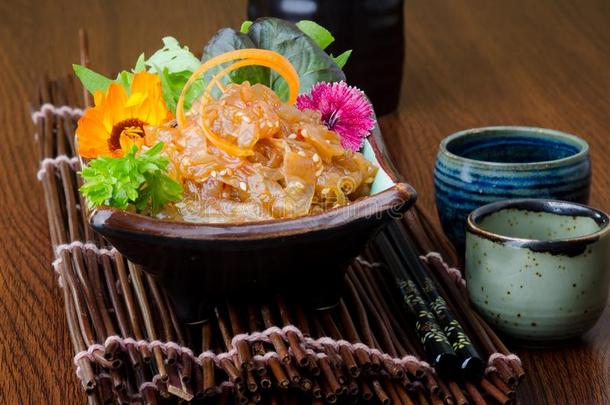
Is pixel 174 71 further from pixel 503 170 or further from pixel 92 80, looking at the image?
pixel 503 170

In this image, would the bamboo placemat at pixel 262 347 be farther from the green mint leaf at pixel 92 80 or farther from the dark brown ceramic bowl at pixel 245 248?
the green mint leaf at pixel 92 80

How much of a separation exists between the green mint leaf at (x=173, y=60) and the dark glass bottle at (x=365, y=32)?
0.50 m

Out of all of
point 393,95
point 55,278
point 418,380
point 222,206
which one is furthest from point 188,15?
point 418,380

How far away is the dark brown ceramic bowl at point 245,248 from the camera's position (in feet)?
3.68

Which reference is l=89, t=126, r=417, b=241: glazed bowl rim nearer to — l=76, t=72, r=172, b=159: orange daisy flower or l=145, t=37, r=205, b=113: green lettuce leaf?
l=76, t=72, r=172, b=159: orange daisy flower

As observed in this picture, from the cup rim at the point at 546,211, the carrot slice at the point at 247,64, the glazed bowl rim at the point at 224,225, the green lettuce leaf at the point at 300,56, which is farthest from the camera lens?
the green lettuce leaf at the point at 300,56

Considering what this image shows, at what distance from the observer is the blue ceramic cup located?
1.46 metres

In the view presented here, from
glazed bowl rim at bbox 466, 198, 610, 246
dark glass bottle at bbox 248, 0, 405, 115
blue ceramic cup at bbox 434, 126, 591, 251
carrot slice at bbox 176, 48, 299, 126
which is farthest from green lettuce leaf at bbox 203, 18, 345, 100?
dark glass bottle at bbox 248, 0, 405, 115

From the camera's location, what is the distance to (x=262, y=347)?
3.89 feet

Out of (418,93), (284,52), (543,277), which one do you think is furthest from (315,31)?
(418,93)

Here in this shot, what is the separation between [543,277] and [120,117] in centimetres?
60

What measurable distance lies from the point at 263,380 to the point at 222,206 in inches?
9.3

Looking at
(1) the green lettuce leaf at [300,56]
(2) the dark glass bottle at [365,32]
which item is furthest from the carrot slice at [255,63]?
(2) the dark glass bottle at [365,32]

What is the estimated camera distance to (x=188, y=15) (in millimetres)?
2879
